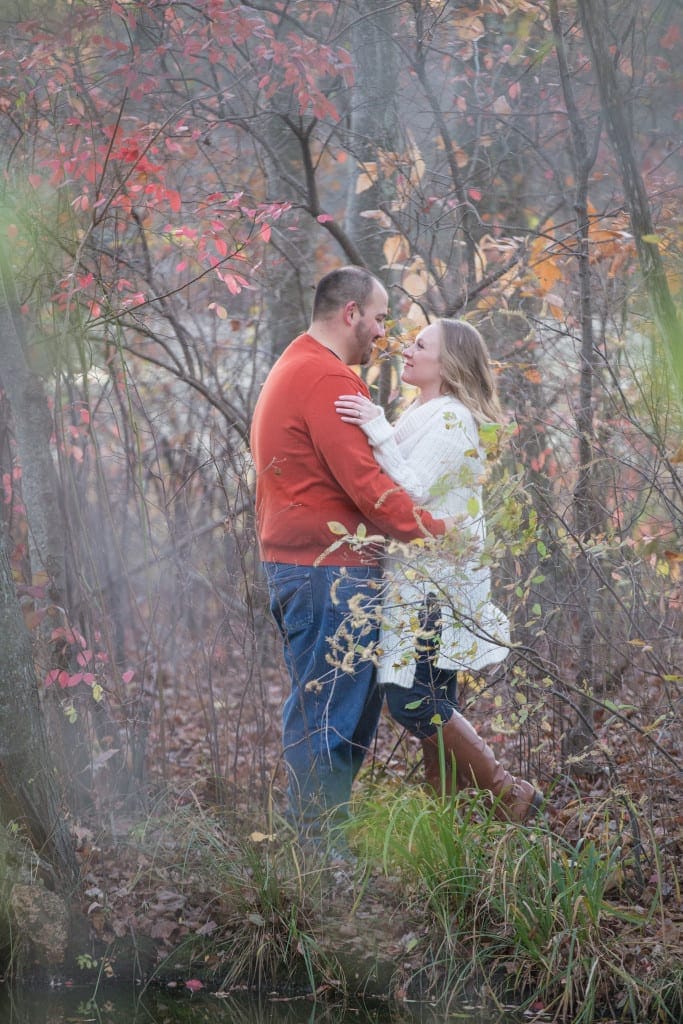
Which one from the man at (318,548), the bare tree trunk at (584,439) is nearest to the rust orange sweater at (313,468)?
the man at (318,548)

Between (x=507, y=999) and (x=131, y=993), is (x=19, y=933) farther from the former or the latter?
(x=507, y=999)

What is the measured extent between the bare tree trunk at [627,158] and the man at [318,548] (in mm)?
1150

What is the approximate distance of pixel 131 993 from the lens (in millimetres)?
3824

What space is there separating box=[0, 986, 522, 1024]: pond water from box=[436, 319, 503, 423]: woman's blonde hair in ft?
6.99

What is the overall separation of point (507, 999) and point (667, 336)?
82.7 inches

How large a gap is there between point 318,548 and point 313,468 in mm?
299

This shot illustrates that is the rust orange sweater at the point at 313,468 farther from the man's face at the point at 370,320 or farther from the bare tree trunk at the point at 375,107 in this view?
the bare tree trunk at the point at 375,107

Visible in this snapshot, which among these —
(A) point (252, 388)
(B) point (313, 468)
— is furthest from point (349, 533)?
(A) point (252, 388)

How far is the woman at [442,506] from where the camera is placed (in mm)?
4031

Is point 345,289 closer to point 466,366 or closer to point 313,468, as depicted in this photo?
point 466,366

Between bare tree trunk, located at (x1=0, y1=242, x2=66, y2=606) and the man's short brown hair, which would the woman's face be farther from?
bare tree trunk, located at (x1=0, y1=242, x2=66, y2=606)

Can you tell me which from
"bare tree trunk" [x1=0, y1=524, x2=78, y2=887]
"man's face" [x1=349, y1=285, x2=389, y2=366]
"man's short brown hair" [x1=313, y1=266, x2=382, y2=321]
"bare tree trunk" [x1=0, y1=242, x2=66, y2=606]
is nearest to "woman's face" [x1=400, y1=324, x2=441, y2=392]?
"man's face" [x1=349, y1=285, x2=389, y2=366]

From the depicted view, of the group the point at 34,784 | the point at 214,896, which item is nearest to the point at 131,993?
the point at 214,896

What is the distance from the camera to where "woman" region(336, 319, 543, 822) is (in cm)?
403
